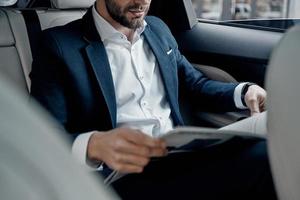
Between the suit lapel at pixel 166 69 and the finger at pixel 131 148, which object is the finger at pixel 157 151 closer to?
the finger at pixel 131 148

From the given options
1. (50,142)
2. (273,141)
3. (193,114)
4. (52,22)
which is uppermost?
(50,142)

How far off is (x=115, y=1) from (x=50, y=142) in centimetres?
108

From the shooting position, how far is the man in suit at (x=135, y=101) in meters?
1.16

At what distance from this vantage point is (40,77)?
1.49 metres

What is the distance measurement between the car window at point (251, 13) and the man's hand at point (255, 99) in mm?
542

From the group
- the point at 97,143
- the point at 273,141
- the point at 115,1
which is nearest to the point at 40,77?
the point at 115,1

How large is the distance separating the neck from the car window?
26.4 inches

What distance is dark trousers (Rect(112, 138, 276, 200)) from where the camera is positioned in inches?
46.1

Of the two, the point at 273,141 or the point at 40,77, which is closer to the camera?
the point at 273,141

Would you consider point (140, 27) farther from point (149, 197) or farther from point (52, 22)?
point (149, 197)

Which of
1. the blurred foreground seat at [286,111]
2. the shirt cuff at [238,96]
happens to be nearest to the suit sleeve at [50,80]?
the shirt cuff at [238,96]

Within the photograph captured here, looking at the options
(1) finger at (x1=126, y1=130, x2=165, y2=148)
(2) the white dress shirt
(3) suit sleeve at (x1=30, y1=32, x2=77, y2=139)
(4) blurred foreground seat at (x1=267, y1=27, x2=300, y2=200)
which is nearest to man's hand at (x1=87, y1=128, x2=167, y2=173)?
(1) finger at (x1=126, y1=130, x2=165, y2=148)

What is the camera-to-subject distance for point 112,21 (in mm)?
1597

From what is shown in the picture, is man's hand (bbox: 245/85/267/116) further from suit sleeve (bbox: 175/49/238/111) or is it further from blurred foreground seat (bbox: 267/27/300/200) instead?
blurred foreground seat (bbox: 267/27/300/200)
